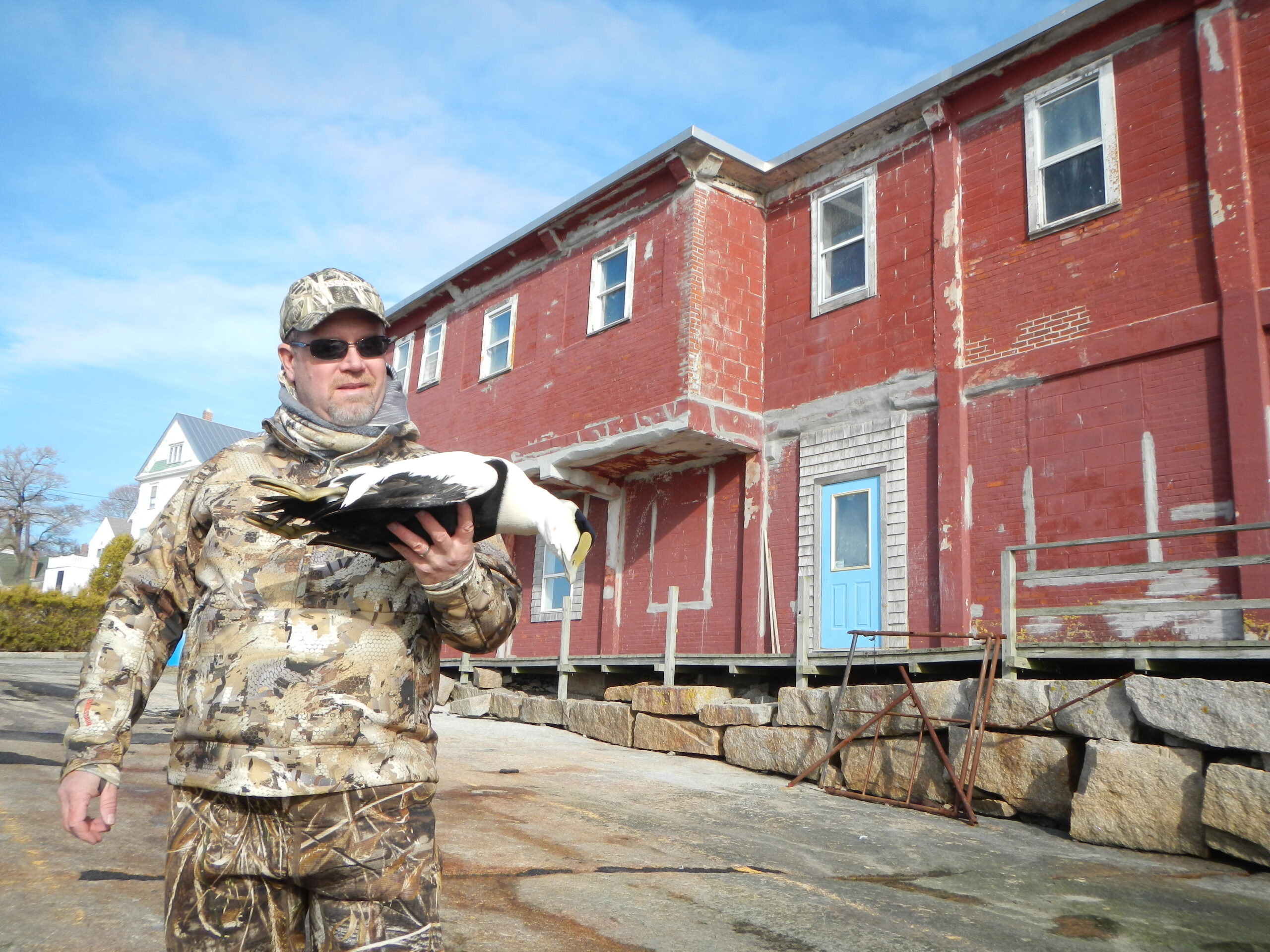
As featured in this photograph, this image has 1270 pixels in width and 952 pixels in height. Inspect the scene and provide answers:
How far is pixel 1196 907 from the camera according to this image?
18.3ft

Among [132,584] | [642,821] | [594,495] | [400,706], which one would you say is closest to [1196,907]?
[642,821]

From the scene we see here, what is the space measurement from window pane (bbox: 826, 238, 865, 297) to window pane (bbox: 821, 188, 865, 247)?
0.41ft

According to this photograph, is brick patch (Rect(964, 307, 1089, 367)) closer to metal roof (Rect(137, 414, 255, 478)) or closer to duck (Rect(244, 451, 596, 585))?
duck (Rect(244, 451, 596, 585))

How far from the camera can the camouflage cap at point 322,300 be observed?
2516 millimetres

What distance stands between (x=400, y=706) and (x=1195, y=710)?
22.2ft

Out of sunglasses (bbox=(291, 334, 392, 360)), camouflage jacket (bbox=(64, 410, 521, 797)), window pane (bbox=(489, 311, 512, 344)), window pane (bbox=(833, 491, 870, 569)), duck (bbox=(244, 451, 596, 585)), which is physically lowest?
camouflage jacket (bbox=(64, 410, 521, 797))

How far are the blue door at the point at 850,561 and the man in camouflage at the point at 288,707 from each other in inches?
386

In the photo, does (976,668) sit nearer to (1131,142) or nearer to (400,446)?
(1131,142)

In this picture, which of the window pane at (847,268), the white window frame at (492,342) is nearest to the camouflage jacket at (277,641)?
the window pane at (847,268)

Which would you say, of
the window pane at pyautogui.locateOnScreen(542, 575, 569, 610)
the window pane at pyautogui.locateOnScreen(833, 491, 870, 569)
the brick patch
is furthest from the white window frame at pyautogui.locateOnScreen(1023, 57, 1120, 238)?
the window pane at pyautogui.locateOnScreen(542, 575, 569, 610)

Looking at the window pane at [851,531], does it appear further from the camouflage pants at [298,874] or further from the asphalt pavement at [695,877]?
the camouflage pants at [298,874]

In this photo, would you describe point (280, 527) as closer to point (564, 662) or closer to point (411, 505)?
point (411, 505)

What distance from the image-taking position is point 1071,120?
35.0 feet

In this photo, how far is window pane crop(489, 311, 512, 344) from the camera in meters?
17.4
